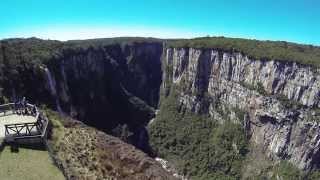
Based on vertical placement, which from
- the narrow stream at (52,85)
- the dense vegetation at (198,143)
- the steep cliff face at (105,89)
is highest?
the narrow stream at (52,85)

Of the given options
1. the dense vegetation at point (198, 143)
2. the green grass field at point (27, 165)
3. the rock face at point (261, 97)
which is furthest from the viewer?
the dense vegetation at point (198, 143)

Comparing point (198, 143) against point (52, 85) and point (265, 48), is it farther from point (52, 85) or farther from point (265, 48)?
point (52, 85)

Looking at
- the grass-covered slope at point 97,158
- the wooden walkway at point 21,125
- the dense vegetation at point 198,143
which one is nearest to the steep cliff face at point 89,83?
the dense vegetation at point 198,143

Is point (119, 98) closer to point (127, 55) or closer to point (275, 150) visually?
point (127, 55)

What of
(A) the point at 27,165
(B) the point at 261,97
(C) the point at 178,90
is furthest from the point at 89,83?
(A) the point at 27,165

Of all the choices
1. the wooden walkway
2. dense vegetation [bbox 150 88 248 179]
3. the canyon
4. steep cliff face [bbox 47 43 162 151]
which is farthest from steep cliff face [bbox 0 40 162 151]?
the wooden walkway

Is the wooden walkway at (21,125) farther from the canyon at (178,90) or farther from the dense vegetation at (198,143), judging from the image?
the dense vegetation at (198,143)

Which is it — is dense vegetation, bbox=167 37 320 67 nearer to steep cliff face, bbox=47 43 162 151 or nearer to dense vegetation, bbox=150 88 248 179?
dense vegetation, bbox=150 88 248 179
